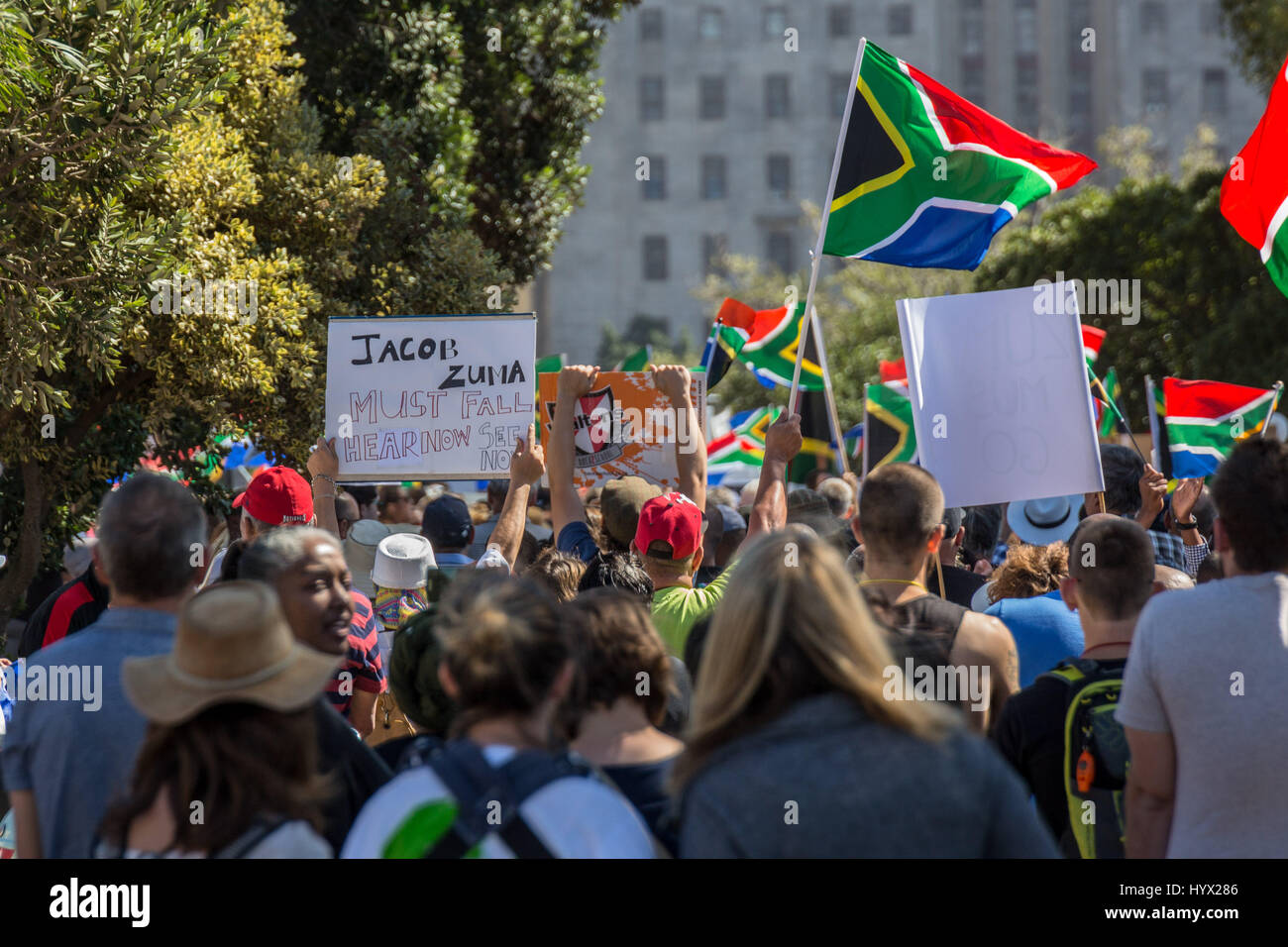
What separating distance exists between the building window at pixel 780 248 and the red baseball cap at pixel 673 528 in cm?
6138

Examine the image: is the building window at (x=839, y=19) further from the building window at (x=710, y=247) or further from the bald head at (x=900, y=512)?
the bald head at (x=900, y=512)

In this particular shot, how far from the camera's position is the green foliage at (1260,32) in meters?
22.0

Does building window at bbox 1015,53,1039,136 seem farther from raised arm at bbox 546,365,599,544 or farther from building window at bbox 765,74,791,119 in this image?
raised arm at bbox 546,365,599,544

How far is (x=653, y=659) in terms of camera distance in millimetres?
3152

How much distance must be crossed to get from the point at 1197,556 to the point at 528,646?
5165mm

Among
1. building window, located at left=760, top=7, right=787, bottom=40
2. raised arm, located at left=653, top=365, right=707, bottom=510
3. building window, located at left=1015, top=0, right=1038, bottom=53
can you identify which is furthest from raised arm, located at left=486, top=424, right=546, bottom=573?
building window, located at left=1015, top=0, right=1038, bottom=53

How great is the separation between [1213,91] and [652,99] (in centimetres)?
2655

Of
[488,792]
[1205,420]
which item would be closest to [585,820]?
[488,792]

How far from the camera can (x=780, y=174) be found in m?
65.0

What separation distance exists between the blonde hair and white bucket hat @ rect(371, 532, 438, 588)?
117 inches

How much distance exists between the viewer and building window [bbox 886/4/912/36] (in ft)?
214

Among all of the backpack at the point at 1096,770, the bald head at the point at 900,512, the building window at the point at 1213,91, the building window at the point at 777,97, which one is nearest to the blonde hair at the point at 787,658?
the backpack at the point at 1096,770

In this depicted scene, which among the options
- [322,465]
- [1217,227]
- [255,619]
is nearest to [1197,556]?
[322,465]

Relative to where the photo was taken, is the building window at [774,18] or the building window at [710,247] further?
the building window at [710,247]
